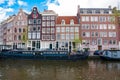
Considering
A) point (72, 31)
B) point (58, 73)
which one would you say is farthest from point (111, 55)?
point (72, 31)

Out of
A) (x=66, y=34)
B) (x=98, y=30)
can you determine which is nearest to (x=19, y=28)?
(x=66, y=34)

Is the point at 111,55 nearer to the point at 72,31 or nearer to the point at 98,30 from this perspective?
the point at 98,30

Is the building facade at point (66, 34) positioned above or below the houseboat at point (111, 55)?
above

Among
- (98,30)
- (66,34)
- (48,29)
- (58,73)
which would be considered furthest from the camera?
(48,29)

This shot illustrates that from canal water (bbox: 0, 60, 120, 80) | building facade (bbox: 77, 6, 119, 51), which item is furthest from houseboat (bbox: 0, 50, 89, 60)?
building facade (bbox: 77, 6, 119, 51)

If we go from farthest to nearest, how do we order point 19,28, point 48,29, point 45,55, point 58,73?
point 19,28, point 48,29, point 45,55, point 58,73

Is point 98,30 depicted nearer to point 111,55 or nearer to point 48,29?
point 48,29

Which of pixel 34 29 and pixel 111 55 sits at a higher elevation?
pixel 34 29

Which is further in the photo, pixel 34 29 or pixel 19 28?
pixel 19 28

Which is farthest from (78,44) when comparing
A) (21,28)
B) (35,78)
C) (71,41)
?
(35,78)

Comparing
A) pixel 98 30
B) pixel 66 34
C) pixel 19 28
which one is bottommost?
pixel 66 34

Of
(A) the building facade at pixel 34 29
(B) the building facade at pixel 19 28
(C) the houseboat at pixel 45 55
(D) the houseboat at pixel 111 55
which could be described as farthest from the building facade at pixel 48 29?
(D) the houseboat at pixel 111 55

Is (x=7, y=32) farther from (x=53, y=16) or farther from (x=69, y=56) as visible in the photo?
(x=69, y=56)

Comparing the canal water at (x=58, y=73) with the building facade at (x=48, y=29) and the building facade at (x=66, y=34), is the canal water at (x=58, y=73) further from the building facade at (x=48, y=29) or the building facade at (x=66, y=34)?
the building facade at (x=48, y=29)
